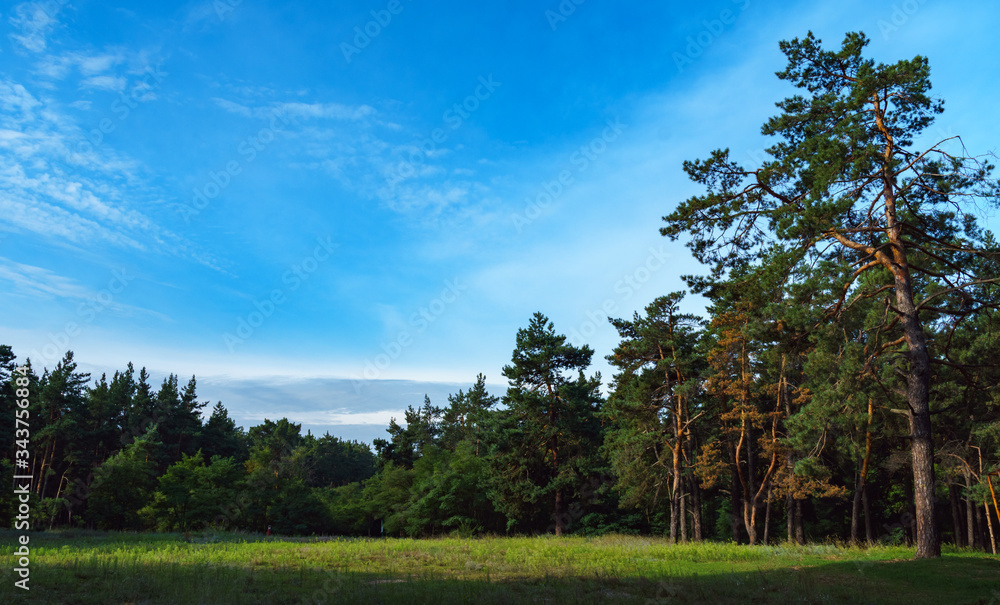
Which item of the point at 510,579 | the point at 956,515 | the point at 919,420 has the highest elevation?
the point at 919,420

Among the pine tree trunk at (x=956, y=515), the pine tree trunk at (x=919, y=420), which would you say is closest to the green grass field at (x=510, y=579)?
the pine tree trunk at (x=919, y=420)

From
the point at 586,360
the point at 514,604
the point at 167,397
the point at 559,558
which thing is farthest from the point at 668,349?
Result: the point at 167,397

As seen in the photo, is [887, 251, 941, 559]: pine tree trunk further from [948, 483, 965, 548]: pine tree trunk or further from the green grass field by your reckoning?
[948, 483, 965, 548]: pine tree trunk

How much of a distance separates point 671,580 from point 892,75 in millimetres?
15488

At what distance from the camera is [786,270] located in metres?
14.9

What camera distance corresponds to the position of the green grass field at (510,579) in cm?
1030

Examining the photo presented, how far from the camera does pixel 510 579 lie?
13336mm

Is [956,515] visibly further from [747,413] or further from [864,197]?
[864,197]

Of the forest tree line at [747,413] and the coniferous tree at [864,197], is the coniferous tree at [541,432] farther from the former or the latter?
the coniferous tree at [864,197]

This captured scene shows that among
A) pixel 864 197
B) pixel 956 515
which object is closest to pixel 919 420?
pixel 864 197

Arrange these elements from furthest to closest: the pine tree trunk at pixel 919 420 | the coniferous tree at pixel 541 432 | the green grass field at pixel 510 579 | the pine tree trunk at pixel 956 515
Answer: the coniferous tree at pixel 541 432, the pine tree trunk at pixel 956 515, the pine tree trunk at pixel 919 420, the green grass field at pixel 510 579

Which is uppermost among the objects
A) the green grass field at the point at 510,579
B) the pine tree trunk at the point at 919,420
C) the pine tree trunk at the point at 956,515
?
the pine tree trunk at the point at 919,420

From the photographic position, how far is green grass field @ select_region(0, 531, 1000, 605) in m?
10.3

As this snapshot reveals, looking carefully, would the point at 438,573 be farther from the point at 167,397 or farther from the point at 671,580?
the point at 167,397
